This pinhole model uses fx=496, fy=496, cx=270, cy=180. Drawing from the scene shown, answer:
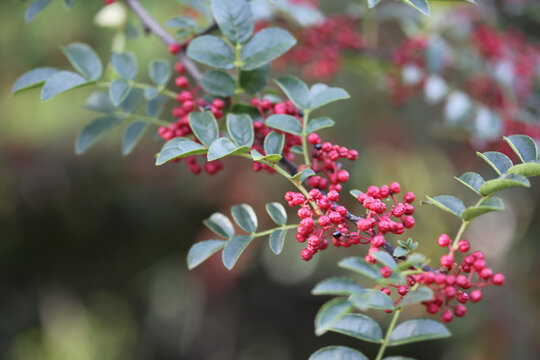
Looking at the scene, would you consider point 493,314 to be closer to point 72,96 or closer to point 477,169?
point 477,169

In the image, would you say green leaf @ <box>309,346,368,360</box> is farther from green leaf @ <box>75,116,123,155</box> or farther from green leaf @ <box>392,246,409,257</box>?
green leaf @ <box>75,116,123,155</box>

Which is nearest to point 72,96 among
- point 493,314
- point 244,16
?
point 244,16

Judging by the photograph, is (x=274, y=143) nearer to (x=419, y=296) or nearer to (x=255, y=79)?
(x=255, y=79)

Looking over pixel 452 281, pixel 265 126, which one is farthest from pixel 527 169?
pixel 265 126

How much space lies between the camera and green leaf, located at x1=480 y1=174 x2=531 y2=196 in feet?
1.78

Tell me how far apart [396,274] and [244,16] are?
45cm

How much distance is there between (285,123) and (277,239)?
17 cm

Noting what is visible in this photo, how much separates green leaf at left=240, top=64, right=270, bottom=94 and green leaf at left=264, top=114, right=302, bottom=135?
105 millimetres

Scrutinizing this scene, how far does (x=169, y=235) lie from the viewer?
3.56 meters

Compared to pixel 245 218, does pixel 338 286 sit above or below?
above

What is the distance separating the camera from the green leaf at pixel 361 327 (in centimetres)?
57

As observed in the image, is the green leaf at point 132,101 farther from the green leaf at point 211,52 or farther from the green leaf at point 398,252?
the green leaf at point 398,252

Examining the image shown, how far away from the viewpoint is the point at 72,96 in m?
2.37

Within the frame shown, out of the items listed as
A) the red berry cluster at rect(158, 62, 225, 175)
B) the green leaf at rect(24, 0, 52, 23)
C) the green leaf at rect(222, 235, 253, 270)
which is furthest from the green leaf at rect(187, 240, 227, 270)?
the green leaf at rect(24, 0, 52, 23)
